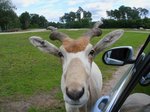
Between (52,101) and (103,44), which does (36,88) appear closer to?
(52,101)

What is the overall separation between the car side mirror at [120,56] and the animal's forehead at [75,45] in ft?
6.46

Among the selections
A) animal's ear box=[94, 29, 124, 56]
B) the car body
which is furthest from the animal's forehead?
the car body

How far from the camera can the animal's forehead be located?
567 centimetres

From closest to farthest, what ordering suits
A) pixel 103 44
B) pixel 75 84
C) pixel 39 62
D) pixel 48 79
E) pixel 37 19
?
pixel 75 84 < pixel 103 44 < pixel 48 79 < pixel 39 62 < pixel 37 19

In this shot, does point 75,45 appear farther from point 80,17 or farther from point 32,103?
point 80,17

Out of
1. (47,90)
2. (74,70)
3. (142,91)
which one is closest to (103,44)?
(74,70)

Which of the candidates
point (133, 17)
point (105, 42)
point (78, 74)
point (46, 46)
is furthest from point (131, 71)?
point (133, 17)

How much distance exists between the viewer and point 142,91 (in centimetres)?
319

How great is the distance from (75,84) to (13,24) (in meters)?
99.5

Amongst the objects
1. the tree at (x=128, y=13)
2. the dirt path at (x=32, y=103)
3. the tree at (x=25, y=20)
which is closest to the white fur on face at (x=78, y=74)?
the tree at (x=128, y=13)

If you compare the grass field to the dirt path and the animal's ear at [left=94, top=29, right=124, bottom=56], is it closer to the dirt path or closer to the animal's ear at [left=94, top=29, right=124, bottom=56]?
the dirt path

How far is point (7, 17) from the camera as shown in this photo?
102 meters

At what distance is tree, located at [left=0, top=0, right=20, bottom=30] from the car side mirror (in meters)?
98.5

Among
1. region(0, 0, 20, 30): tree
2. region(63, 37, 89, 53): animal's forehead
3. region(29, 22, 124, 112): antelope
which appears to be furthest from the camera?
region(0, 0, 20, 30): tree
